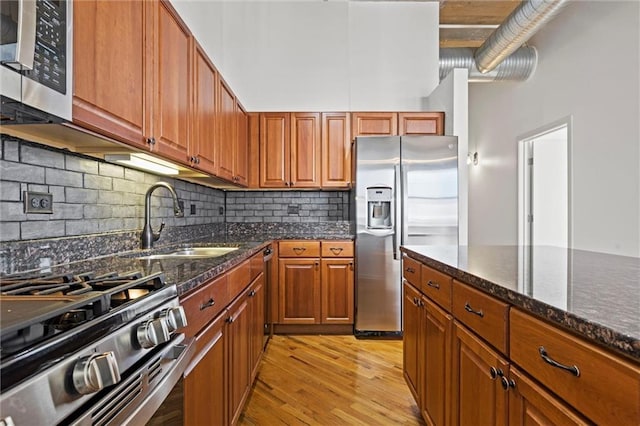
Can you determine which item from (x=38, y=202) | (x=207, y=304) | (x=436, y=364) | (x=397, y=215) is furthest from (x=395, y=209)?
(x=38, y=202)

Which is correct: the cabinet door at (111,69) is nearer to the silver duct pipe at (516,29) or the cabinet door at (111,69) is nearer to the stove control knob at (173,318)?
the stove control knob at (173,318)

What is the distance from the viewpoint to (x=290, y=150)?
3660 mm

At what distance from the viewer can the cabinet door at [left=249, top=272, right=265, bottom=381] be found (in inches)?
84.3

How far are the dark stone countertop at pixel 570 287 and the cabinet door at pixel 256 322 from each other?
44.3 inches

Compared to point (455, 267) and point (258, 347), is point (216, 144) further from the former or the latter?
point (455, 267)

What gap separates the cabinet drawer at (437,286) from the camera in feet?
4.63

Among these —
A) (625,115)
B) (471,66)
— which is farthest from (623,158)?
(471,66)

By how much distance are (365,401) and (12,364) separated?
6.60 ft

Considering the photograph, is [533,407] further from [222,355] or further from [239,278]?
[239,278]

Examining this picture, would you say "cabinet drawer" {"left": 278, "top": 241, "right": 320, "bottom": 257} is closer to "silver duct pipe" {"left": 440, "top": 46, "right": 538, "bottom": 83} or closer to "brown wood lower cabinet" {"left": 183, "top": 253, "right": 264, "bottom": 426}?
"brown wood lower cabinet" {"left": 183, "top": 253, "right": 264, "bottom": 426}

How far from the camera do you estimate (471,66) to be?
14.5 ft

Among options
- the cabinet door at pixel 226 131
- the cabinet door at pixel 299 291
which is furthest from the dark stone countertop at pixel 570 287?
the cabinet door at pixel 299 291

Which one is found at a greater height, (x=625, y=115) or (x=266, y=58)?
(x=266, y=58)

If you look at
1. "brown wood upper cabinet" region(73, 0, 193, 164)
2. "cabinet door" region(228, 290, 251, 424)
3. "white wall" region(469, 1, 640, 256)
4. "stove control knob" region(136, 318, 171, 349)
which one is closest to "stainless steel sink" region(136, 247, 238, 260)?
"cabinet door" region(228, 290, 251, 424)
